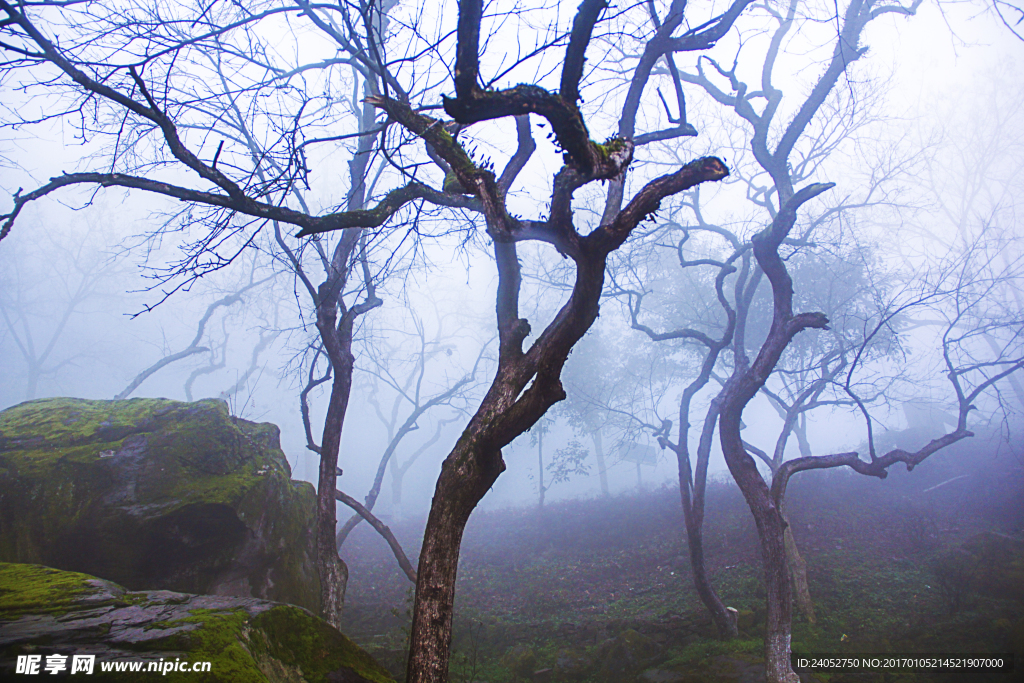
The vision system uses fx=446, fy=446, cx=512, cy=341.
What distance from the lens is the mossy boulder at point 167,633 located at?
221 cm

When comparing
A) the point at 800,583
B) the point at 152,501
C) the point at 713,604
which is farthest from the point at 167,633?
the point at 800,583

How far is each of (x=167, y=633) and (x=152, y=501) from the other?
492 cm

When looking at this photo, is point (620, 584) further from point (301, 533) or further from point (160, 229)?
point (160, 229)

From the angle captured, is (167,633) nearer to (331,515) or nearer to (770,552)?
(331,515)

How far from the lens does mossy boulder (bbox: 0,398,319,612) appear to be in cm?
586

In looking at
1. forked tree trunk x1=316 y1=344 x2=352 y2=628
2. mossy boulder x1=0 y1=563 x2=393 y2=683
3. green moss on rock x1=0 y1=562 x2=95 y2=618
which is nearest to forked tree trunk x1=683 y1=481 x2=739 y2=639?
forked tree trunk x1=316 y1=344 x2=352 y2=628

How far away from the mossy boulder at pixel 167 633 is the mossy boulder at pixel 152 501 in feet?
9.59

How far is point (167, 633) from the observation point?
2490mm

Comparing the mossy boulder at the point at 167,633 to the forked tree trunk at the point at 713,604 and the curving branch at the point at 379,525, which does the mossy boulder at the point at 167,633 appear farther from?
the forked tree trunk at the point at 713,604

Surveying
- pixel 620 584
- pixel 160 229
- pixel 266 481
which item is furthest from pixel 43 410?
pixel 620 584

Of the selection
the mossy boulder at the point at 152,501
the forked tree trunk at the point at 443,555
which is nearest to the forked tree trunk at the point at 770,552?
the forked tree trunk at the point at 443,555

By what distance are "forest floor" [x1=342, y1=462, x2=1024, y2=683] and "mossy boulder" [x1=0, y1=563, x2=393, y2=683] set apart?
3.47 m

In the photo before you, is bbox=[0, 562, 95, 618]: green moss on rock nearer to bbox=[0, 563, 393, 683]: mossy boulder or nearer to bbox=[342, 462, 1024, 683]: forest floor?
bbox=[0, 563, 393, 683]: mossy boulder

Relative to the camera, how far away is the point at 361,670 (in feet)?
10.4
